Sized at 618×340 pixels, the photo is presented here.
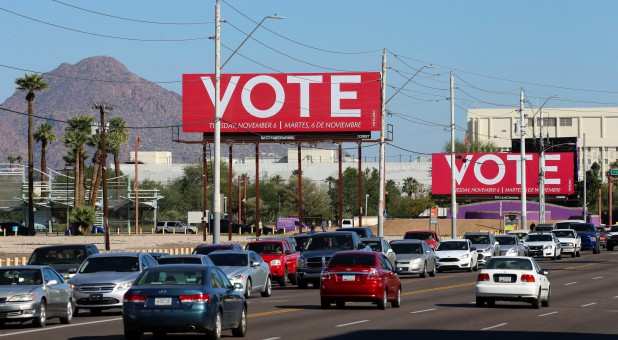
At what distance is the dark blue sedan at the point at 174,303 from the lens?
→ 19875 mm

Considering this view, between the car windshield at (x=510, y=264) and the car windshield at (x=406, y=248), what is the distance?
17.7m

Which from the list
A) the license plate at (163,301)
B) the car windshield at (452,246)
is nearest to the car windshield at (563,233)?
the car windshield at (452,246)

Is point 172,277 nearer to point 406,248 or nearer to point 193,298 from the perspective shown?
point 193,298

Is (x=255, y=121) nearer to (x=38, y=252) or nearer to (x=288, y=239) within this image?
(x=288, y=239)

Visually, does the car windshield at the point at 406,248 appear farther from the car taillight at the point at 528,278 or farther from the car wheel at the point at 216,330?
the car wheel at the point at 216,330

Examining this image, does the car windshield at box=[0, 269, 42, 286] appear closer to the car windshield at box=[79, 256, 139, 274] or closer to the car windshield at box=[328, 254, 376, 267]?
the car windshield at box=[79, 256, 139, 274]

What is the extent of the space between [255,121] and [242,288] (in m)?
63.6

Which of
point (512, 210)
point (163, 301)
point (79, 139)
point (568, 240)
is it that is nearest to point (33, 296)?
point (163, 301)

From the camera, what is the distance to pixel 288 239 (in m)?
45.3

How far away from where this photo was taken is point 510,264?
31.8m

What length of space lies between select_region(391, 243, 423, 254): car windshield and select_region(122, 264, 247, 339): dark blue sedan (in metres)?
29.3

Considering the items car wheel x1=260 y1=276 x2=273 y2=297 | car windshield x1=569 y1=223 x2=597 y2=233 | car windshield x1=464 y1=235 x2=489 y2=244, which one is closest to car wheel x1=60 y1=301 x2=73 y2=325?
car wheel x1=260 y1=276 x2=273 y2=297

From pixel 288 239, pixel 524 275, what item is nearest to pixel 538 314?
pixel 524 275

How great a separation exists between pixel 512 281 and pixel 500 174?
103889 mm
